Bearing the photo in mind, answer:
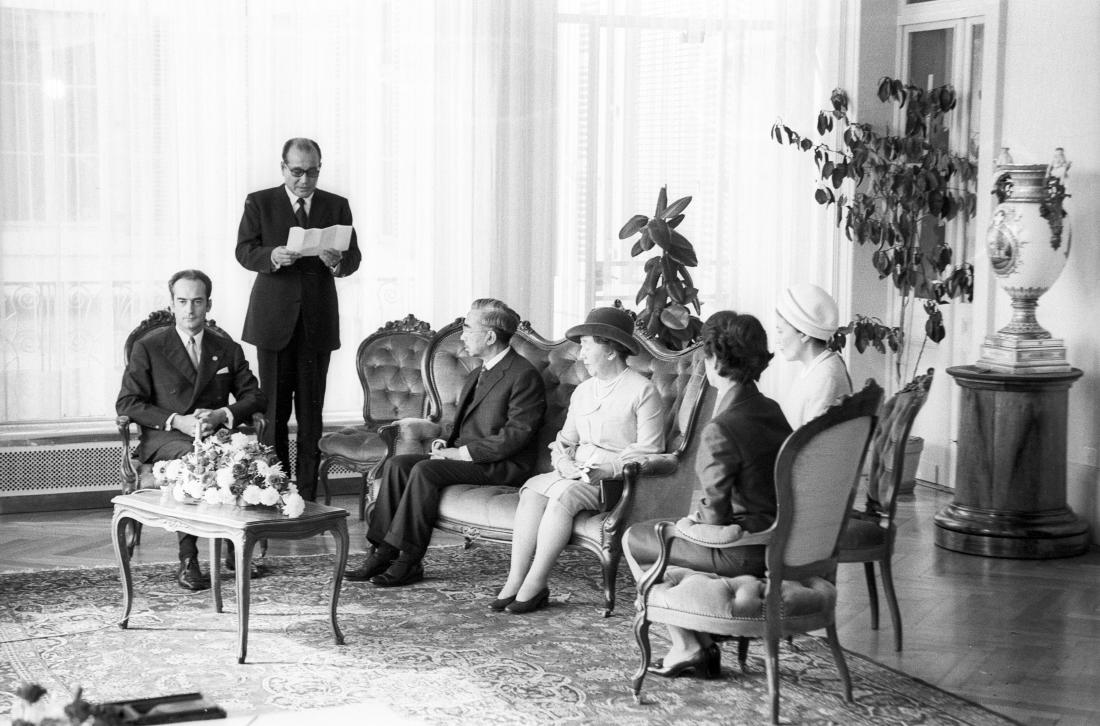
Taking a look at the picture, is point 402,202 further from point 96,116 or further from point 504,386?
point 504,386

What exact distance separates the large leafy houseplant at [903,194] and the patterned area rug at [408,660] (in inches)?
129

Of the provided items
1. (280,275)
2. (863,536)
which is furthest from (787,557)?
(280,275)

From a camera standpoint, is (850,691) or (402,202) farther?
(402,202)

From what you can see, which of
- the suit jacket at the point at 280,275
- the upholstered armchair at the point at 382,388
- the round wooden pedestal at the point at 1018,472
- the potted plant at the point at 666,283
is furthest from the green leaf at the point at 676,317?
the suit jacket at the point at 280,275

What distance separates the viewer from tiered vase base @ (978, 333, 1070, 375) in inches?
267

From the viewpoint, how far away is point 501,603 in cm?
555

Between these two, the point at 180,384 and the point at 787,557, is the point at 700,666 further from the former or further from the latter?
the point at 180,384

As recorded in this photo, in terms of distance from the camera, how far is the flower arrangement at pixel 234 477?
4809mm

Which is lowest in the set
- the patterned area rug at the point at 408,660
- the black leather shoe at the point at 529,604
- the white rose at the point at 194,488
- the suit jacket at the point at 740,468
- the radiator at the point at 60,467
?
the patterned area rug at the point at 408,660

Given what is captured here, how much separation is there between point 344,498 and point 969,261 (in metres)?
4.02

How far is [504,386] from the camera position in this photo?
5996mm

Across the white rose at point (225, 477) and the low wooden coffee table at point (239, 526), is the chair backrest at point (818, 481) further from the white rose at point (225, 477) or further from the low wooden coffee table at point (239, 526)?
the white rose at point (225, 477)

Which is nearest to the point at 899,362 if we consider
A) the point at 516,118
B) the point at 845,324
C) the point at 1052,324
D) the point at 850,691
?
the point at 845,324

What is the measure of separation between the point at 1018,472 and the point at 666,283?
6.73 feet
